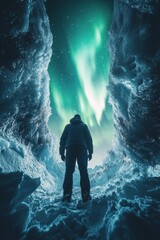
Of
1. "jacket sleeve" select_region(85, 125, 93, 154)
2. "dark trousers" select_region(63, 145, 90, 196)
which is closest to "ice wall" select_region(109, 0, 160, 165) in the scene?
"jacket sleeve" select_region(85, 125, 93, 154)

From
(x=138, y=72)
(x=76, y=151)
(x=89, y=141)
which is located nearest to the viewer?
(x=138, y=72)

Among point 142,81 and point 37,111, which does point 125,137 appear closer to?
point 142,81

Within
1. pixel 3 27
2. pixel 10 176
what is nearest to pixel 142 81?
pixel 3 27

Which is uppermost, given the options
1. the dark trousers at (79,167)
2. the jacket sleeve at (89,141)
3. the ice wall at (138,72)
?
the ice wall at (138,72)

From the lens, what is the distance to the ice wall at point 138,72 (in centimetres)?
402

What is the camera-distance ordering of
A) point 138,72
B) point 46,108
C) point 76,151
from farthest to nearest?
point 46,108
point 76,151
point 138,72

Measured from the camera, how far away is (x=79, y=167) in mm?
4871

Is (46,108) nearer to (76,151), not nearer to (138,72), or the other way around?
(76,151)

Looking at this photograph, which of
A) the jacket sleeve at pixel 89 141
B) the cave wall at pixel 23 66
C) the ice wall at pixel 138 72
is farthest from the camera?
the jacket sleeve at pixel 89 141

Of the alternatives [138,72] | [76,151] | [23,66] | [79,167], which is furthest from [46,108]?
[138,72]

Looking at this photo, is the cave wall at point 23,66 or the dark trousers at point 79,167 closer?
the cave wall at point 23,66

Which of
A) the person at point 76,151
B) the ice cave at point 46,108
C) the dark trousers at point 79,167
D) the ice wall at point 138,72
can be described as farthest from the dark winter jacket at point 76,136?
the ice wall at point 138,72

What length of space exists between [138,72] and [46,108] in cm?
434

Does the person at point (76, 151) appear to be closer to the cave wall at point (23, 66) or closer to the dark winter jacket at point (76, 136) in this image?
the dark winter jacket at point (76, 136)
